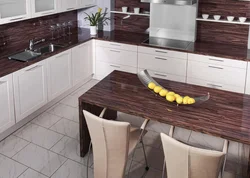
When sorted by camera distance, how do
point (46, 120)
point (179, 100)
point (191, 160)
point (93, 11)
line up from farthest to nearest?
point (93, 11), point (46, 120), point (179, 100), point (191, 160)

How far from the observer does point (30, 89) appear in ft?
12.0

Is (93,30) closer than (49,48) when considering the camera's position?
No

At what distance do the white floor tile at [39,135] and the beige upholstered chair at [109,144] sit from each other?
97 cm

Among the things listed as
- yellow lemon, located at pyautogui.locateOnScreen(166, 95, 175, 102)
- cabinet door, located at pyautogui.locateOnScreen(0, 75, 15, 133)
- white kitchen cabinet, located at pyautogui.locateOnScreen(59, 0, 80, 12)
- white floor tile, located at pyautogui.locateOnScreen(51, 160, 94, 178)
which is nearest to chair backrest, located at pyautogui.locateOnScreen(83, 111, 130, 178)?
white floor tile, located at pyautogui.locateOnScreen(51, 160, 94, 178)

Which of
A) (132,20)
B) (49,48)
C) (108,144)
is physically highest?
(132,20)

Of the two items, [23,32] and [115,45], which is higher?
[23,32]

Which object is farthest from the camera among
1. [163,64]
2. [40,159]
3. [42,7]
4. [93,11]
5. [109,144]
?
[93,11]

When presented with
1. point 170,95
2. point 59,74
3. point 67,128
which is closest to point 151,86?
point 170,95

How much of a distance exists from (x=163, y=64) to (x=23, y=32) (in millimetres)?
2021

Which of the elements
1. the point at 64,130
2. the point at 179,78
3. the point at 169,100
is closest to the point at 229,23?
the point at 179,78

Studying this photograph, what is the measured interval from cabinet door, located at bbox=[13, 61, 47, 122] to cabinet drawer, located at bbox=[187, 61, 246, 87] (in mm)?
2015

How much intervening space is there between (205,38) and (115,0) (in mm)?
1628

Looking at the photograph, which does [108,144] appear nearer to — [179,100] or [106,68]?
[179,100]

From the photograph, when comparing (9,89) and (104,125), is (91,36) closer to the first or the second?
(9,89)
